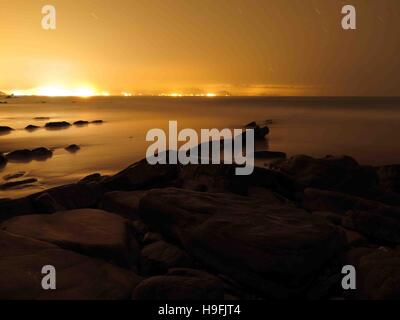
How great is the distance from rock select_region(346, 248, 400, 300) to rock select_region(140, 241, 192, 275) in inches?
95.6

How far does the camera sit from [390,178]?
12.2 meters

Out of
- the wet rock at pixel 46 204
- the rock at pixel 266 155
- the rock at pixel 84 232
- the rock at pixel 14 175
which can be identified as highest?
the rock at pixel 266 155

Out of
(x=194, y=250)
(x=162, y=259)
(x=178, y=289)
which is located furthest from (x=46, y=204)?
(x=178, y=289)

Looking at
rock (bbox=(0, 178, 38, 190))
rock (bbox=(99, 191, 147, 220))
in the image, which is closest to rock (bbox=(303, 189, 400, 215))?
rock (bbox=(99, 191, 147, 220))

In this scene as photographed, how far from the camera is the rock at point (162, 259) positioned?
5.65 m

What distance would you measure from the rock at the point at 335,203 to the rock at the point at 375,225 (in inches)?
43.0

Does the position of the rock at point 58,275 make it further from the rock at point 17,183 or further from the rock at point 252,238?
the rock at point 17,183

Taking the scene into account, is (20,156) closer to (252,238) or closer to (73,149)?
(73,149)

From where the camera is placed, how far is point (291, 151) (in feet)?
81.6

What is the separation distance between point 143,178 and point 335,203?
4.91 m

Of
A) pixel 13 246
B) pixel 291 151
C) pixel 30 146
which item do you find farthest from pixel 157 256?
pixel 30 146

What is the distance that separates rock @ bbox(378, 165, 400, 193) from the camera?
1186cm

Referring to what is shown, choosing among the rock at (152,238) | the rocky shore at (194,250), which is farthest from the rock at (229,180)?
the rock at (152,238)
